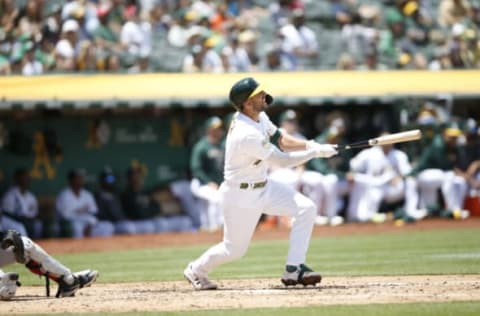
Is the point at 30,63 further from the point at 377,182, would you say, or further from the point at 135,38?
the point at 377,182

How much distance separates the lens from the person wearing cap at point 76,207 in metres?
17.2

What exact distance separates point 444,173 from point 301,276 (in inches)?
388

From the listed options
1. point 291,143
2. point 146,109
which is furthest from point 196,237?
point 291,143

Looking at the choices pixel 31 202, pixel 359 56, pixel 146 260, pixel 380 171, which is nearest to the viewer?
pixel 146 260

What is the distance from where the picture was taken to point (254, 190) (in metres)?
9.16

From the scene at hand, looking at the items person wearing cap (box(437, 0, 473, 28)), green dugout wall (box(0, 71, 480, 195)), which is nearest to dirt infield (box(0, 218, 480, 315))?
green dugout wall (box(0, 71, 480, 195))

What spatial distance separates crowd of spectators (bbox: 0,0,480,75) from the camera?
58.2 ft

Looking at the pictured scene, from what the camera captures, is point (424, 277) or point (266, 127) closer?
point (266, 127)

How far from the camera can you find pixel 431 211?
60.5 feet

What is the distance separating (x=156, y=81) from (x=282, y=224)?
297cm

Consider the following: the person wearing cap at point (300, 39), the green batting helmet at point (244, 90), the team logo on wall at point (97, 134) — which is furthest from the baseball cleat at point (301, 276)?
the person wearing cap at point (300, 39)

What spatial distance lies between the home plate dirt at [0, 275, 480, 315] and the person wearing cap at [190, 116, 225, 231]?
7.07 m

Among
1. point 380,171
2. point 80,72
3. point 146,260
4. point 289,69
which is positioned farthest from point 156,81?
point 146,260

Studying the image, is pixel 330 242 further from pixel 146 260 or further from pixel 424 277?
pixel 424 277
